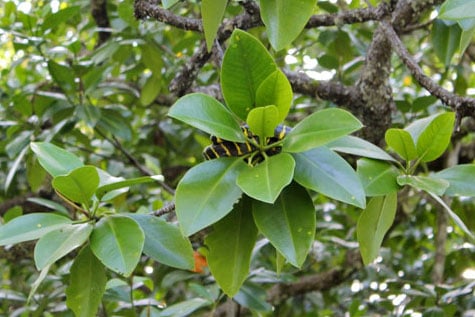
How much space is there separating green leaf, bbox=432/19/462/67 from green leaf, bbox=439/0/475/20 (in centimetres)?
68

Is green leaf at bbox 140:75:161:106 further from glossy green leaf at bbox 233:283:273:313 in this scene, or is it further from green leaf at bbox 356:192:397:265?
green leaf at bbox 356:192:397:265

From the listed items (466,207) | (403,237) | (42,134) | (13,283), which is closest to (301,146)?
(42,134)

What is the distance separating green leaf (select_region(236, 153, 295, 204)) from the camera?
0.87m

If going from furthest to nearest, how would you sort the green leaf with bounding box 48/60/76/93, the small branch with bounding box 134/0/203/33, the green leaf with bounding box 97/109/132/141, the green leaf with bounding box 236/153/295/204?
the green leaf with bounding box 97/109/132/141
the green leaf with bounding box 48/60/76/93
the small branch with bounding box 134/0/203/33
the green leaf with bounding box 236/153/295/204

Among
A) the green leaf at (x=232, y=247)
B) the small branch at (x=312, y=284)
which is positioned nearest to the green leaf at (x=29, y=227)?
the green leaf at (x=232, y=247)

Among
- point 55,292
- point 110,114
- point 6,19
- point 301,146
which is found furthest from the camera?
point 110,114

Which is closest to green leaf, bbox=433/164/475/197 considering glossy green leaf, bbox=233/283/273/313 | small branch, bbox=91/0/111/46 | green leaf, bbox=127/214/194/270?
green leaf, bbox=127/214/194/270

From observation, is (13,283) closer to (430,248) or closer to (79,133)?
(79,133)

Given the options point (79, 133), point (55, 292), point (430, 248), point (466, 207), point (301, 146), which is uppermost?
point (301, 146)

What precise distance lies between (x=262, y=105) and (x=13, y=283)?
1.94m

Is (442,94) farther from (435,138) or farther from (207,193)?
(207,193)

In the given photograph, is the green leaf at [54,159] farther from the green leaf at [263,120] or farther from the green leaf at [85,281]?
the green leaf at [263,120]

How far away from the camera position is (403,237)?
2.60 m

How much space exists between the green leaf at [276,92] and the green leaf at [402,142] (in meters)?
0.16
